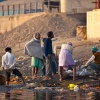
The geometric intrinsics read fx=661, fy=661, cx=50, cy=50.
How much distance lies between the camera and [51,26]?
47750 mm

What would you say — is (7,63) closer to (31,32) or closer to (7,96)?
(7,96)

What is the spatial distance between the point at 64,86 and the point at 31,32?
2768 cm

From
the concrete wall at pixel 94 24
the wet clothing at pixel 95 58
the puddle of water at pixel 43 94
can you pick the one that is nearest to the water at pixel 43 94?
the puddle of water at pixel 43 94

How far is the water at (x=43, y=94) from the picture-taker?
17.5m

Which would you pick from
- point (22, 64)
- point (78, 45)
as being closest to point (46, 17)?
point (78, 45)

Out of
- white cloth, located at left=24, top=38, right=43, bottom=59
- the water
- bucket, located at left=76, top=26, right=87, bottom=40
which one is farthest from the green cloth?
bucket, located at left=76, top=26, right=87, bottom=40

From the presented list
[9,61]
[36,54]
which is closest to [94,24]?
[36,54]

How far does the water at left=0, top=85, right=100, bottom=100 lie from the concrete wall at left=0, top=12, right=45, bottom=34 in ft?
101

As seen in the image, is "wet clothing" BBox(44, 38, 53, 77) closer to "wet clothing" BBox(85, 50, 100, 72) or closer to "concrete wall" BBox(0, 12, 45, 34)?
"wet clothing" BBox(85, 50, 100, 72)

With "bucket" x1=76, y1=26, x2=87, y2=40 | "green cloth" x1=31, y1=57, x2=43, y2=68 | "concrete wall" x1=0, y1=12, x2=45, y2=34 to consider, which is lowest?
"green cloth" x1=31, y1=57, x2=43, y2=68

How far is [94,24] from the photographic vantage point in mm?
37156

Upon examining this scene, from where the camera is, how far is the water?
57.4ft

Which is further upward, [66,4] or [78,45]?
[66,4]

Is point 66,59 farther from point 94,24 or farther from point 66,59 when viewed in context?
Result: point 94,24
